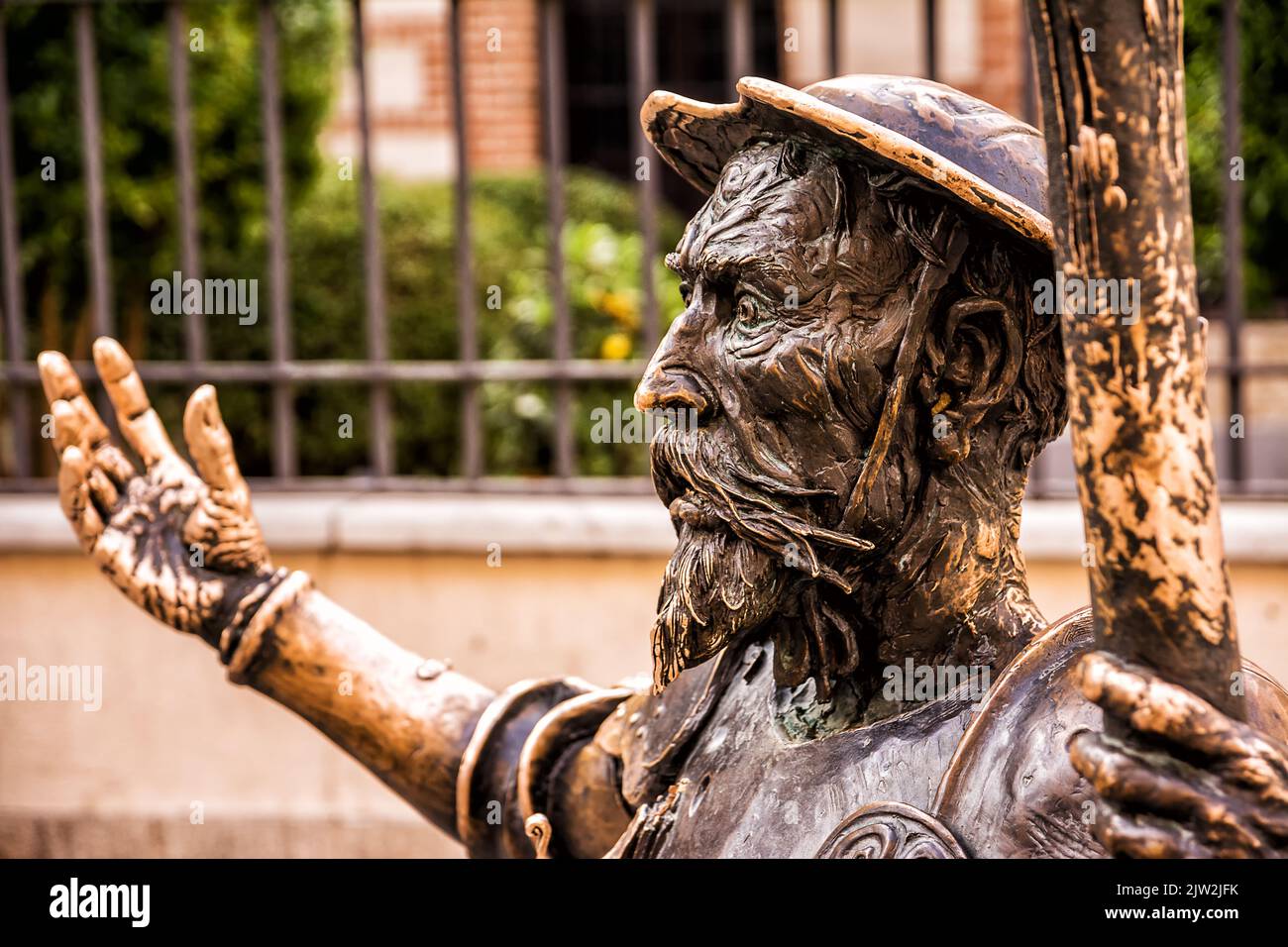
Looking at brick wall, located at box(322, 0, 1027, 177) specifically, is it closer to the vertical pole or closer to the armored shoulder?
the vertical pole

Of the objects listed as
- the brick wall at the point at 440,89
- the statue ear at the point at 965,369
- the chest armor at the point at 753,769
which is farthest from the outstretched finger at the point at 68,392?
the brick wall at the point at 440,89

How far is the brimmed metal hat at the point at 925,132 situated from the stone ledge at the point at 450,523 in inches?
110

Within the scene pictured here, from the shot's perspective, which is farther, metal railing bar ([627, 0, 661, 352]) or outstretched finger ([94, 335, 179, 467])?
metal railing bar ([627, 0, 661, 352])

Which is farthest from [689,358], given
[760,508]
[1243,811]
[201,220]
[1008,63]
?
[1008,63]

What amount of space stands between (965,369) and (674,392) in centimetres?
33

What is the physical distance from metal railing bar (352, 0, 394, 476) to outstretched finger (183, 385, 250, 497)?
232 cm

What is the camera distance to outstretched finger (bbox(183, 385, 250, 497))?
7.82 ft

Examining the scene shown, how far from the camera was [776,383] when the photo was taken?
68.2 inches

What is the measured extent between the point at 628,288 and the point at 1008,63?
13.1 ft

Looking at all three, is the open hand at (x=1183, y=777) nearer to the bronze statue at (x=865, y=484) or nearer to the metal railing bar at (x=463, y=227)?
the bronze statue at (x=865, y=484)

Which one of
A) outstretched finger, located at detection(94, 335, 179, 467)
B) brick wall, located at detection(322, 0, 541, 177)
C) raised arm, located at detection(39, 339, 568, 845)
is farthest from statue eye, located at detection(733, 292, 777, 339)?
brick wall, located at detection(322, 0, 541, 177)

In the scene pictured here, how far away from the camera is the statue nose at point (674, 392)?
1771mm

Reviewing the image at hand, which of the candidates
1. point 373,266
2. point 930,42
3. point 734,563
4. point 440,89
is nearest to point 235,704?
point 373,266

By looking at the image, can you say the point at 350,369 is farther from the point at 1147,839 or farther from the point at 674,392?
the point at 1147,839
